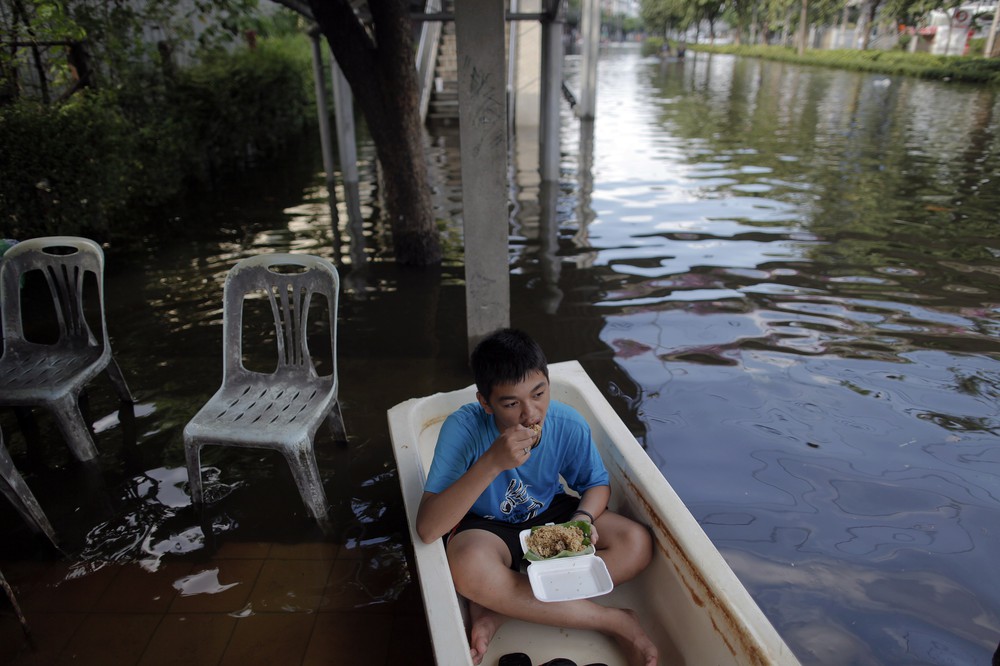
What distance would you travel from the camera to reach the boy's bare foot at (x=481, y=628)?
2137 millimetres

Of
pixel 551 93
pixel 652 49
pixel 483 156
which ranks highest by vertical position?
pixel 652 49

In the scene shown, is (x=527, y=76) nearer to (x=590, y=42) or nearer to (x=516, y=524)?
(x=590, y=42)

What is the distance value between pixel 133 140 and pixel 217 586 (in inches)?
276

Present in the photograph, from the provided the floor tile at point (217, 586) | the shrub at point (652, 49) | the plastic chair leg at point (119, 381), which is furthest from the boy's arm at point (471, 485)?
the shrub at point (652, 49)

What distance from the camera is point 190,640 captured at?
98.7 inches

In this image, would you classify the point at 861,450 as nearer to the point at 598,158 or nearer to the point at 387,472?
the point at 387,472

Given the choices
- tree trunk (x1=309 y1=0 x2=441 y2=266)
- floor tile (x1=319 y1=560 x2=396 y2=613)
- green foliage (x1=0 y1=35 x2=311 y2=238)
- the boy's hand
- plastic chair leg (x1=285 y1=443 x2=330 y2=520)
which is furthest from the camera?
green foliage (x1=0 y1=35 x2=311 y2=238)

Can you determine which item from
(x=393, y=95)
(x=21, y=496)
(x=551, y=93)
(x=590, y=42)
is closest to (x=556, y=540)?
(x=21, y=496)

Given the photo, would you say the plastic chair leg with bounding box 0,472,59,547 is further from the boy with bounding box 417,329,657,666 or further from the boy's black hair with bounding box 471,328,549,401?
the boy's black hair with bounding box 471,328,549,401

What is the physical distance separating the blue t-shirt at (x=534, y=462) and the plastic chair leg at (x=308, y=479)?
79cm

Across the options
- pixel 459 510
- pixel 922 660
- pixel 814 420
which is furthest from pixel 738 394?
pixel 459 510

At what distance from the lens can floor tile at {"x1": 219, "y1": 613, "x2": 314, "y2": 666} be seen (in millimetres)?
2422

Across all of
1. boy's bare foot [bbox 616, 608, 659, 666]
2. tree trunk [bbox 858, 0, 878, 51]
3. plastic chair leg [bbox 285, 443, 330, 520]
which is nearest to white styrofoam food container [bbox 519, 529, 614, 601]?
boy's bare foot [bbox 616, 608, 659, 666]

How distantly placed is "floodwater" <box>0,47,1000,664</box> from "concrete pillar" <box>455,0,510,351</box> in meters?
0.70
